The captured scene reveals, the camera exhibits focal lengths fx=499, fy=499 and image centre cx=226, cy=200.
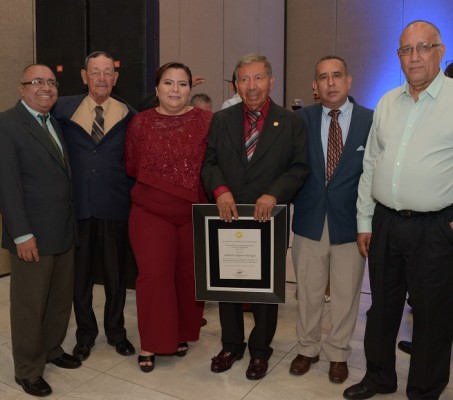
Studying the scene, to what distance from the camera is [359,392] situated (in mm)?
2561

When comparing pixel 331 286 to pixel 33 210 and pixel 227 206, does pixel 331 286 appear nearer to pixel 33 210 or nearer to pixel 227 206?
pixel 227 206

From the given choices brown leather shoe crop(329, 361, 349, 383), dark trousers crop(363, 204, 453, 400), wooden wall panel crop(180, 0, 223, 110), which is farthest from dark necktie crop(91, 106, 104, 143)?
wooden wall panel crop(180, 0, 223, 110)

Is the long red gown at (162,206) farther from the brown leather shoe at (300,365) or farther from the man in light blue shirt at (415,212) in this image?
the man in light blue shirt at (415,212)

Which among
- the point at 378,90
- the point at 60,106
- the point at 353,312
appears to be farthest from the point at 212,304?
the point at 378,90

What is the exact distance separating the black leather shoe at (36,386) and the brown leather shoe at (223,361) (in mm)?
898

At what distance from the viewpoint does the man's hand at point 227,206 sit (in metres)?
2.54

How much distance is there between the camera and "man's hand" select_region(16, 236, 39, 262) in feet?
8.09

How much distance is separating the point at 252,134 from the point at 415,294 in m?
1.14

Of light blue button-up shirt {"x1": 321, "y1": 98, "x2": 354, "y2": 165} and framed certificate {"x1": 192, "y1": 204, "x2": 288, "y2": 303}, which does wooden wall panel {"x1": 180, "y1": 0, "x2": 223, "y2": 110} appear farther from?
framed certificate {"x1": 192, "y1": 204, "x2": 288, "y2": 303}

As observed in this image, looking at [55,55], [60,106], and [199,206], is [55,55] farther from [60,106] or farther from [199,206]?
[199,206]

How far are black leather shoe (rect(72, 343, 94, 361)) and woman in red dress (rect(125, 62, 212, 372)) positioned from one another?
396 mm

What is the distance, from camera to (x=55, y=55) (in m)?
4.54

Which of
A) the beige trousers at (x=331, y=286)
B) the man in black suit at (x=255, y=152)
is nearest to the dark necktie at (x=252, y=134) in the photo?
the man in black suit at (x=255, y=152)

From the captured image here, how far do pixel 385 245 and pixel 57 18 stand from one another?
3.61 m
